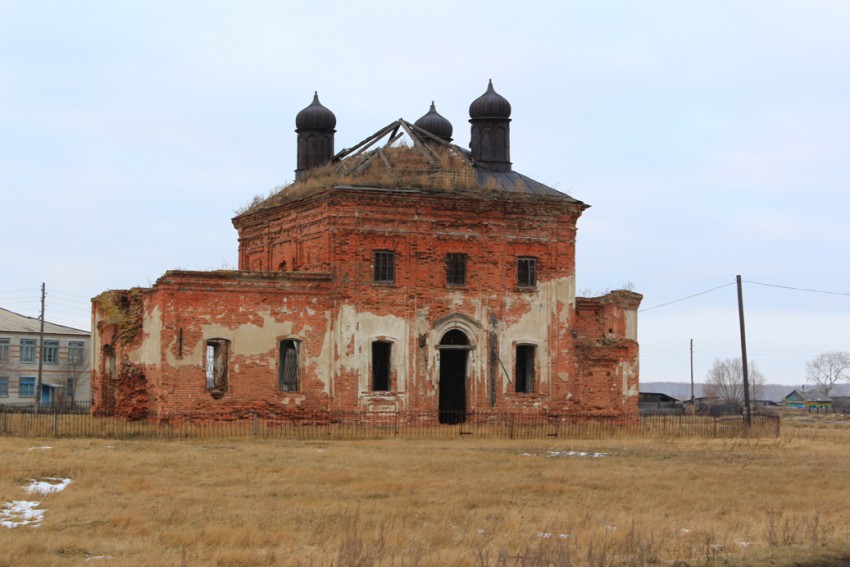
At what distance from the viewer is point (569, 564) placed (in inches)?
459

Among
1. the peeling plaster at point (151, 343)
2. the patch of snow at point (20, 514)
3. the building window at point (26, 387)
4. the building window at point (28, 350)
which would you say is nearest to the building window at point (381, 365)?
the peeling plaster at point (151, 343)

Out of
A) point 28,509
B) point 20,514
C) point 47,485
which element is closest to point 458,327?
point 47,485

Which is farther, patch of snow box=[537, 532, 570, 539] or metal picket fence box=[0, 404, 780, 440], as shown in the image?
metal picket fence box=[0, 404, 780, 440]

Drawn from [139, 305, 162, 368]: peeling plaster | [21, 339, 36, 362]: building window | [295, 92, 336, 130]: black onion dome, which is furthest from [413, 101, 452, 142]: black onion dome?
[21, 339, 36, 362]: building window

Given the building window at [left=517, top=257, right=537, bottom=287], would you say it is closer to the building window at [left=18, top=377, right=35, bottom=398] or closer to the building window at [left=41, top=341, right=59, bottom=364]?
the building window at [left=18, top=377, right=35, bottom=398]

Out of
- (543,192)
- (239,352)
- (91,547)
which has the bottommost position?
(91,547)

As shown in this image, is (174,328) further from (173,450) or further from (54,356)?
(54,356)

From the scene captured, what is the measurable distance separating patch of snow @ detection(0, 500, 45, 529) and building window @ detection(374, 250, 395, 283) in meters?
16.8

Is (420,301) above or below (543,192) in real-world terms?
below

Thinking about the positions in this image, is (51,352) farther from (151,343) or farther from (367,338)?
(367,338)

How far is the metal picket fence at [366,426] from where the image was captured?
29.2m

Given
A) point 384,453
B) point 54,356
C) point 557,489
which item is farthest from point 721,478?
point 54,356

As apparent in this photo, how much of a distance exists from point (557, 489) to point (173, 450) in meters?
9.02

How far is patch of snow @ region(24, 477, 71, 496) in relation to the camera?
17.7 m
